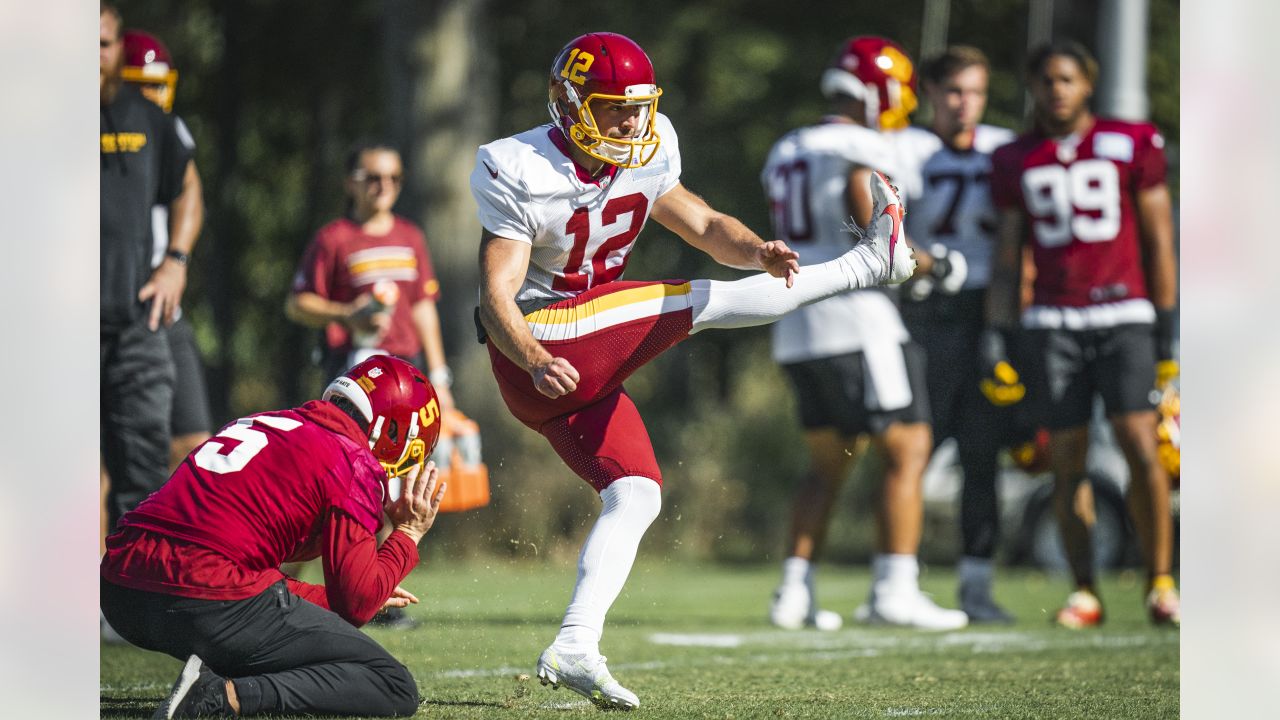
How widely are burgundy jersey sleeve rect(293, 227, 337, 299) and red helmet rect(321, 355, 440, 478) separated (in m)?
2.71

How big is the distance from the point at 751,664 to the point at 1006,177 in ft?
8.66

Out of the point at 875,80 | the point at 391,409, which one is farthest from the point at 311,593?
the point at 875,80

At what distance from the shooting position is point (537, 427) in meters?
4.27

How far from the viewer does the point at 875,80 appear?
6.70 metres

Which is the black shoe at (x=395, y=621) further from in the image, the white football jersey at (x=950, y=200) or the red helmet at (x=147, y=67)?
the white football jersey at (x=950, y=200)

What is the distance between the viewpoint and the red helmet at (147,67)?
19.4ft

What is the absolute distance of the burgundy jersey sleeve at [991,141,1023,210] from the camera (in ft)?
Answer: 21.8

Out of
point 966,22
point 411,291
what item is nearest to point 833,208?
point 411,291

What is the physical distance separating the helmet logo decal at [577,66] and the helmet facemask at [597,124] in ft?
0.08

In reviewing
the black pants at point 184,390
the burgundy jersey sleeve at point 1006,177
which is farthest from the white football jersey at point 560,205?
the burgundy jersey sleeve at point 1006,177

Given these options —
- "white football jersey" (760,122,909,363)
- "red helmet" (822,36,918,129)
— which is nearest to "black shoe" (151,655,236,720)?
"white football jersey" (760,122,909,363)

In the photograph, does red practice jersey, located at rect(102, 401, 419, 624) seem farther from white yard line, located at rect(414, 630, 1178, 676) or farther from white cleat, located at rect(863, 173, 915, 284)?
white cleat, located at rect(863, 173, 915, 284)

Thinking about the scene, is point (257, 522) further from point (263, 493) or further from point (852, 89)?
point (852, 89)

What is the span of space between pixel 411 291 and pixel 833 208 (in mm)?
1818
